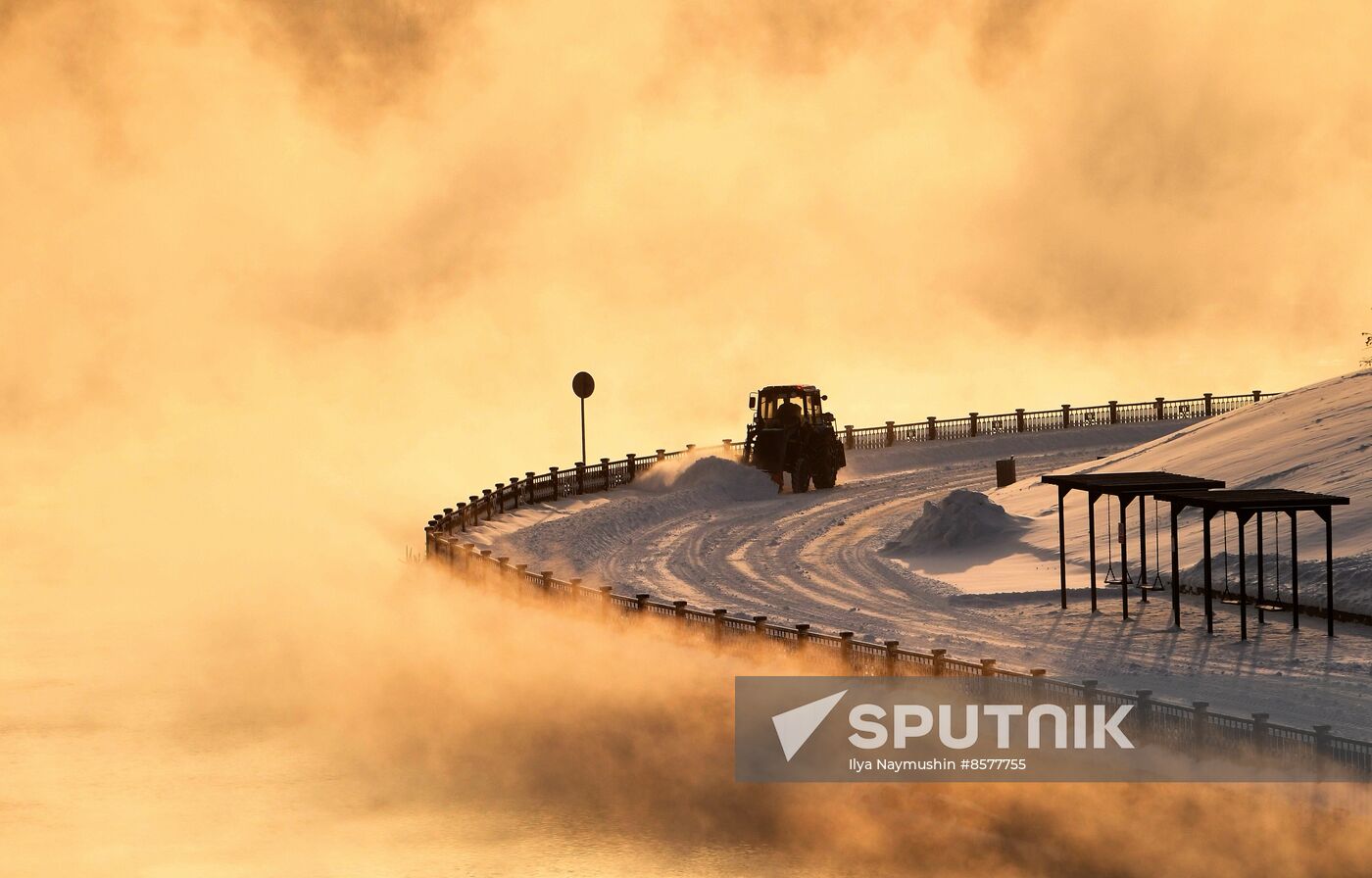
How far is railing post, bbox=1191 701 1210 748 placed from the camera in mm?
27547

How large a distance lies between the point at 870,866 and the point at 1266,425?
26259 mm

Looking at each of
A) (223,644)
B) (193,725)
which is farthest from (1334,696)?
(223,644)

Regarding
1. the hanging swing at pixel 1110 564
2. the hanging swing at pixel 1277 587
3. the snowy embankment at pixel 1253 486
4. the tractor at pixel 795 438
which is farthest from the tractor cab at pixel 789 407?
the hanging swing at pixel 1277 587

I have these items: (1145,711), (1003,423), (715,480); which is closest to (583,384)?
(715,480)

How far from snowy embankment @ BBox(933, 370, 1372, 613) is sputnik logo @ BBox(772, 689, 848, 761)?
32.3 feet

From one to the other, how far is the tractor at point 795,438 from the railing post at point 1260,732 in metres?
34.0

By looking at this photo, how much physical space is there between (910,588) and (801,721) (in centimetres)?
998

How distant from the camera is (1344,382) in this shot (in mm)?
53188

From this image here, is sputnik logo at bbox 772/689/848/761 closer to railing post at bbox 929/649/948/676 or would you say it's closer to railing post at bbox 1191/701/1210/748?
railing post at bbox 929/649/948/676

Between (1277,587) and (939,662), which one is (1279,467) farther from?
(939,662)

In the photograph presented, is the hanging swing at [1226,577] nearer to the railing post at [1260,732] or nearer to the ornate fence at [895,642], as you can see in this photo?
the ornate fence at [895,642]

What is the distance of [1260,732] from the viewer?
26.7 metres

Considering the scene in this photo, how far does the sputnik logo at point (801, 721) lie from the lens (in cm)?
3422

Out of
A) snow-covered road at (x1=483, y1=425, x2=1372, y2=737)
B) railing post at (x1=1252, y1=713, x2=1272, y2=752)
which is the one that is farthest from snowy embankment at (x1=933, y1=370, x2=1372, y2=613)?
railing post at (x1=1252, y1=713, x2=1272, y2=752)
